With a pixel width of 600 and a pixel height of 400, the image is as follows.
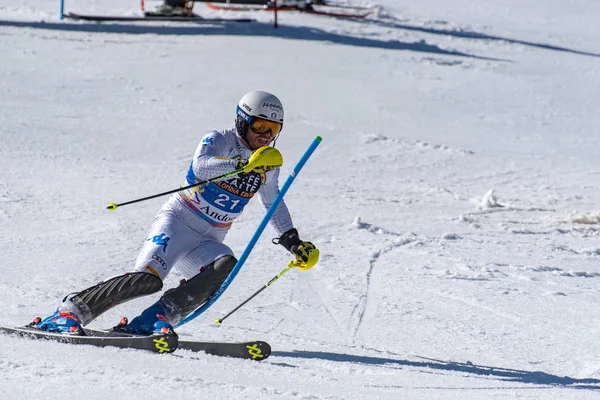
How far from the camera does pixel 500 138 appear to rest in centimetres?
1356

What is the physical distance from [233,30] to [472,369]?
589 inches

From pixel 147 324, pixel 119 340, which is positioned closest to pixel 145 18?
pixel 147 324

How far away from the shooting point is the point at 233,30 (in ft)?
63.3

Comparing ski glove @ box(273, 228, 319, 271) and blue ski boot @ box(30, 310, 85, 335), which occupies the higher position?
ski glove @ box(273, 228, 319, 271)

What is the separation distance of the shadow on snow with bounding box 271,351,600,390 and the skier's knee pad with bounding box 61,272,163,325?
859 mm

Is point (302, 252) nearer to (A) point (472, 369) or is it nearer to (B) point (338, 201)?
(A) point (472, 369)

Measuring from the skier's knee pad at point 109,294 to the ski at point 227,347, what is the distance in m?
0.13

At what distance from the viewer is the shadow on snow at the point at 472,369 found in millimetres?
5042

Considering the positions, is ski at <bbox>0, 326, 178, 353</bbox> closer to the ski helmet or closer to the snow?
the snow

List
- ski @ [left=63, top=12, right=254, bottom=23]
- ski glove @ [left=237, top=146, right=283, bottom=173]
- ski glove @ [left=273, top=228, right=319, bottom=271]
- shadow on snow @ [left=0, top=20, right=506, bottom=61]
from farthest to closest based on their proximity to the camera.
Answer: ski @ [left=63, top=12, right=254, bottom=23] < shadow on snow @ [left=0, top=20, right=506, bottom=61] < ski glove @ [left=273, top=228, right=319, bottom=271] < ski glove @ [left=237, top=146, right=283, bottom=173]

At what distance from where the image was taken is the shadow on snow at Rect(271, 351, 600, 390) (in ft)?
16.5

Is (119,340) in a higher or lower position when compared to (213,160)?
lower

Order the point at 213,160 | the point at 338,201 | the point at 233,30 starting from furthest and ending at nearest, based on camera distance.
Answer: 1. the point at 233,30
2. the point at 338,201
3. the point at 213,160

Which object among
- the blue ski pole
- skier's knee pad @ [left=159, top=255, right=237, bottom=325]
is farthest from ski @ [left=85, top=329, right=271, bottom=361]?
the blue ski pole
